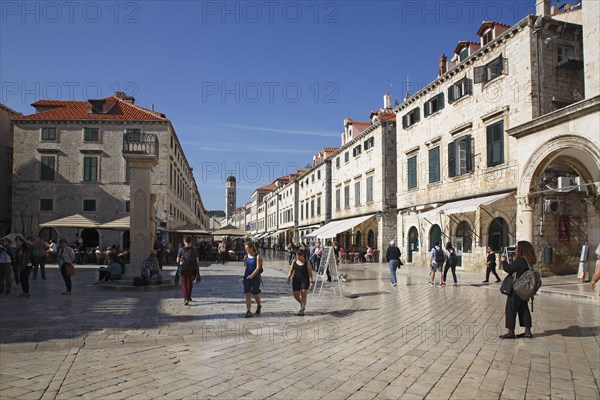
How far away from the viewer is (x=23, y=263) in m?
12.7

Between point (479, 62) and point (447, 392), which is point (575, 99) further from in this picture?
point (447, 392)

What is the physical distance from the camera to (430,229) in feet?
85.9

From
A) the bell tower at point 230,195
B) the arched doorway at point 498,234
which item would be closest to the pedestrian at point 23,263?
the arched doorway at point 498,234

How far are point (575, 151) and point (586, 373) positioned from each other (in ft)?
Answer: 42.7

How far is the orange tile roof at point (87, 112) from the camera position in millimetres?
36375

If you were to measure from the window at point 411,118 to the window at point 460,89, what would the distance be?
3.66m

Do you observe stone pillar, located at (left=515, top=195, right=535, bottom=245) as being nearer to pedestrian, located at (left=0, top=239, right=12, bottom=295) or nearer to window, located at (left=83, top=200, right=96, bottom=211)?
pedestrian, located at (left=0, top=239, right=12, bottom=295)

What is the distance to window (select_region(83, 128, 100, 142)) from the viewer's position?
36.3 m

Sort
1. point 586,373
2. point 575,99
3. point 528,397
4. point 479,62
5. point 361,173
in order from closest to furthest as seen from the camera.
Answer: point 528,397 < point 586,373 < point 575,99 < point 479,62 < point 361,173

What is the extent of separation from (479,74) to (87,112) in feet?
100

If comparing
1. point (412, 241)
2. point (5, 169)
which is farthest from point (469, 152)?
point (5, 169)

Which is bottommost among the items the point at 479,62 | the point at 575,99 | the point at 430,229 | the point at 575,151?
the point at 430,229

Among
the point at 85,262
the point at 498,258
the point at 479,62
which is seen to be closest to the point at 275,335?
the point at 498,258

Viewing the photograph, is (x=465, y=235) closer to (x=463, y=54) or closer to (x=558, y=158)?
(x=558, y=158)
